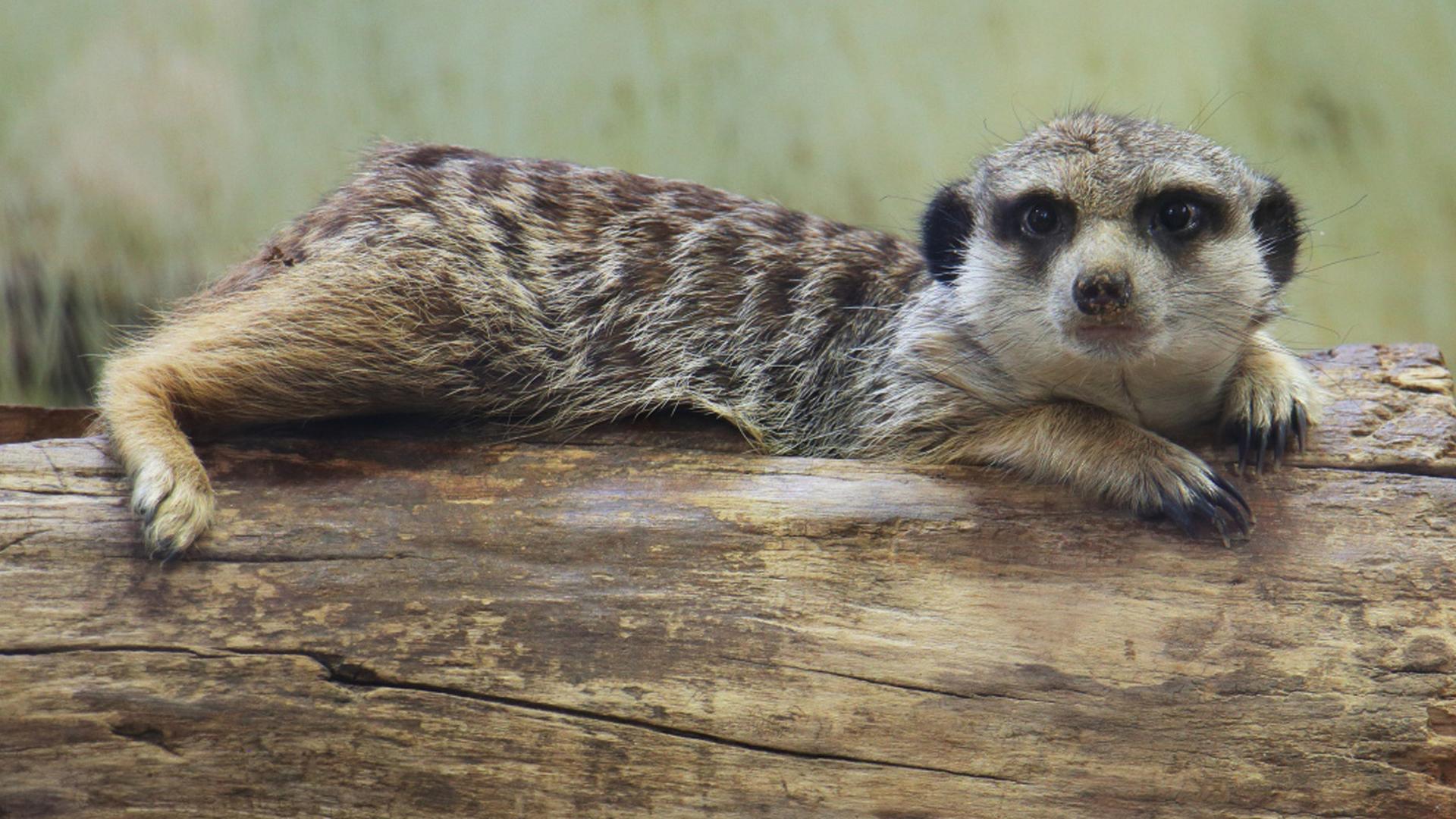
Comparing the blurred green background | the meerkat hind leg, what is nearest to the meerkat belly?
the meerkat hind leg

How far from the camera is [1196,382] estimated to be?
2844 mm

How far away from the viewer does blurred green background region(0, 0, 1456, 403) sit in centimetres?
421

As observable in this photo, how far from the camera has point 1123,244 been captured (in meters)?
2.61

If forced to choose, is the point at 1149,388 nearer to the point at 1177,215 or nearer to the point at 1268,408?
the point at 1268,408

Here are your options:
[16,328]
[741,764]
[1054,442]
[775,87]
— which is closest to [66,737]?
[741,764]

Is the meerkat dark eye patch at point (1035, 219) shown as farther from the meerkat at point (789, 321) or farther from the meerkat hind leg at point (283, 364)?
the meerkat hind leg at point (283, 364)

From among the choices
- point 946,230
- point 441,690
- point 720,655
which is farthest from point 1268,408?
point 441,690

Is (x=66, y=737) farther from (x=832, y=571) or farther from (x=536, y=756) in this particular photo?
(x=832, y=571)

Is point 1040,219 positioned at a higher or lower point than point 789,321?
higher

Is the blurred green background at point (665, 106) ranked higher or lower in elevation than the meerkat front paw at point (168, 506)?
higher

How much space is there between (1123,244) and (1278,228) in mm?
633

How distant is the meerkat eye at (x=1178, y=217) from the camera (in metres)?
2.70

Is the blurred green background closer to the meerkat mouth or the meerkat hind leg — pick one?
the meerkat hind leg

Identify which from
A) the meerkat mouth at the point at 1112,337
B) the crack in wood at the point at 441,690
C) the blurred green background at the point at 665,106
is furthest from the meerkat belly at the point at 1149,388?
the blurred green background at the point at 665,106
